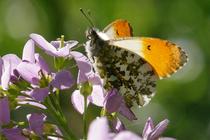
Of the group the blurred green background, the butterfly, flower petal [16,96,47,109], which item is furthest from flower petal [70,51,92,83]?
the blurred green background

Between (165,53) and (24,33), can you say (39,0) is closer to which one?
(24,33)

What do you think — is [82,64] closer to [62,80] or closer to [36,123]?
[62,80]

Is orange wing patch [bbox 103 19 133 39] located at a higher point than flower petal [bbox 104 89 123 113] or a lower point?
higher

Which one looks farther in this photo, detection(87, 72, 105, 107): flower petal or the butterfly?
detection(87, 72, 105, 107): flower petal

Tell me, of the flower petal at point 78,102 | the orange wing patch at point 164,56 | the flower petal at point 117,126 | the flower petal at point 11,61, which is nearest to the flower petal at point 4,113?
the flower petal at point 11,61

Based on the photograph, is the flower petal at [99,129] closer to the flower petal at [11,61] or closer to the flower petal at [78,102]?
the flower petal at [11,61]

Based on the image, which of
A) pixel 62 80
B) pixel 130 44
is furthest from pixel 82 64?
pixel 130 44

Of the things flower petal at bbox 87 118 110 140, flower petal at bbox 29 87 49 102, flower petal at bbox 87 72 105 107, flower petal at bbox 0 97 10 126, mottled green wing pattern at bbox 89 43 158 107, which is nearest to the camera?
flower petal at bbox 87 118 110 140

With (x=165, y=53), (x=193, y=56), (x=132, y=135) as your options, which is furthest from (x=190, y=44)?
(x=132, y=135)

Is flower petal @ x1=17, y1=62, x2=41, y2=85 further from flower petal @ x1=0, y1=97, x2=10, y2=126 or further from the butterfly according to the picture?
the butterfly
